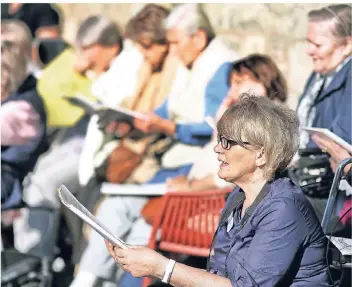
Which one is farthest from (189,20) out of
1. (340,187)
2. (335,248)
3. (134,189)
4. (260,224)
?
(260,224)

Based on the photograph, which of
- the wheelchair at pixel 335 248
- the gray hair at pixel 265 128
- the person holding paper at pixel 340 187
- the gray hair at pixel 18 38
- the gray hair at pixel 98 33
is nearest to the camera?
the gray hair at pixel 265 128

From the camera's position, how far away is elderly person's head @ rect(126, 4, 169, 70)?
5.00 m

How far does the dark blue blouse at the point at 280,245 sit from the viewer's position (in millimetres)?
2688

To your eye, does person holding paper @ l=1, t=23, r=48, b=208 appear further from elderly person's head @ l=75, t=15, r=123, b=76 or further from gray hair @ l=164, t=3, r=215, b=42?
gray hair @ l=164, t=3, r=215, b=42

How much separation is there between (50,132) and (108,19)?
770mm

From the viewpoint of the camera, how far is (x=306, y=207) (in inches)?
109

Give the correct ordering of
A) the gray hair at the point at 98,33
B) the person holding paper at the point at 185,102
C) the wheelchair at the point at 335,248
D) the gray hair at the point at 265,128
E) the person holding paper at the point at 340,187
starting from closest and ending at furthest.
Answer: the gray hair at the point at 265,128 → the wheelchair at the point at 335,248 → the person holding paper at the point at 340,187 → the person holding paper at the point at 185,102 → the gray hair at the point at 98,33

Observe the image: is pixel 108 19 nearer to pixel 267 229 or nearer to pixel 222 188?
pixel 222 188

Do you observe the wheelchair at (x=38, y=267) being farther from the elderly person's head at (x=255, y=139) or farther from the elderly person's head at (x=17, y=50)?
the elderly person's head at (x=255, y=139)

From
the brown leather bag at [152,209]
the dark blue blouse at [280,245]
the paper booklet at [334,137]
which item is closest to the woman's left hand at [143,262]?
the dark blue blouse at [280,245]

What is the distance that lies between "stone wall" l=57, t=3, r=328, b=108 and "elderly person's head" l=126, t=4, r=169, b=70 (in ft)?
0.95

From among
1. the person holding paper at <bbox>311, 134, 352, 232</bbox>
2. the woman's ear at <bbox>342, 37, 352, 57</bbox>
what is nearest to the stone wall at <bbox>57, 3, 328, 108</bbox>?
the woman's ear at <bbox>342, 37, 352, 57</bbox>

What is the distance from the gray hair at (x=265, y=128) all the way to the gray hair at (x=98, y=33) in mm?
2329

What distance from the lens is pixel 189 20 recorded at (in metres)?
4.96
